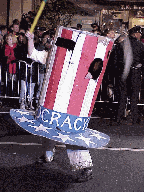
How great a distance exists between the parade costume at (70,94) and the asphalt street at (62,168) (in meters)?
0.32

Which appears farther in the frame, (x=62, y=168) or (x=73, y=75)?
(x=62, y=168)

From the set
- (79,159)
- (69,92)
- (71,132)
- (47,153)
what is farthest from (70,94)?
(47,153)

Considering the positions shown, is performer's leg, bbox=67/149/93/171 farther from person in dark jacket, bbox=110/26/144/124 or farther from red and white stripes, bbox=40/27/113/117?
person in dark jacket, bbox=110/26/144/124

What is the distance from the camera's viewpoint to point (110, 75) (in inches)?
397

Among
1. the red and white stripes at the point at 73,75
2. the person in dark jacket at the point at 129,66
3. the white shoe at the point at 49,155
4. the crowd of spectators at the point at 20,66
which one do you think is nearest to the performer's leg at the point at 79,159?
the red and white stripes at the point at 73,75

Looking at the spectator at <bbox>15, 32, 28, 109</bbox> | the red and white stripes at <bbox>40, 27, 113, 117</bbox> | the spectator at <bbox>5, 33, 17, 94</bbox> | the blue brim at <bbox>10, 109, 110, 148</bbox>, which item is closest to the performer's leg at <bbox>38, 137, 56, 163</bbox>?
the blue brim at <bbox>10, 109, 110, 148</bbox>

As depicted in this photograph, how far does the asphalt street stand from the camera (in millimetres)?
4062

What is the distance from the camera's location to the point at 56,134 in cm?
381

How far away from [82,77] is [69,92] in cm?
20

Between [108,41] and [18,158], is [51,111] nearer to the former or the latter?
[108,41]

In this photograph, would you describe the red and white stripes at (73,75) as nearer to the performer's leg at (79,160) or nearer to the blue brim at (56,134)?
the blue brim at (56,134)

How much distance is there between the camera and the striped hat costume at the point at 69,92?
3803 mm

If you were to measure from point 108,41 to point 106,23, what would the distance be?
13.9 m

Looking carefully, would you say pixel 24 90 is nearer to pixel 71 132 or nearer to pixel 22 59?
pixel 22 59
